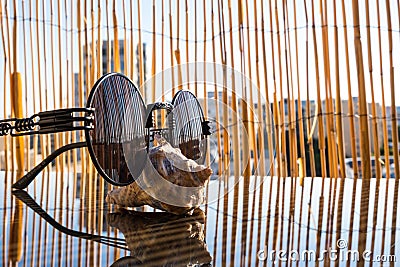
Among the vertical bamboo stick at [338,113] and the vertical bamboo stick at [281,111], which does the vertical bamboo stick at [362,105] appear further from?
the vertical bamboo stick at [281,111]

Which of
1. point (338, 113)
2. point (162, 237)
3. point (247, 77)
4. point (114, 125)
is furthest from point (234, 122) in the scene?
point (162, 237)

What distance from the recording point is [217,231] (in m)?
0.46

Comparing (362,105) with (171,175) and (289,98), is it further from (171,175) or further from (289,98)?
(171,175)

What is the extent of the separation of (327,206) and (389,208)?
73 millimetres

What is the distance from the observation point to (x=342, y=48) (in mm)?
1241

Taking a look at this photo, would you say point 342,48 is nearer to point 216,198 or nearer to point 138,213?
point 216,198

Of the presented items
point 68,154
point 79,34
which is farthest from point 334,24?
point 68,154

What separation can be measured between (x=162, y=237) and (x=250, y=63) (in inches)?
36.7

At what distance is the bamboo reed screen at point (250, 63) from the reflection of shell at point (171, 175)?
18.2 inches

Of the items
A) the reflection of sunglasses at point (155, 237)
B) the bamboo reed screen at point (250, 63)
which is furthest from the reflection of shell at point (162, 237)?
the bamboo reed screen at point (250, 63)

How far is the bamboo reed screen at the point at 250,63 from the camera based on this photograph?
1.20 m

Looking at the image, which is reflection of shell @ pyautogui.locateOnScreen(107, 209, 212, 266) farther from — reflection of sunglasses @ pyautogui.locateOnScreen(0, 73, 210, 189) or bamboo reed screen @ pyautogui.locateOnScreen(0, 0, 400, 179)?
bamboo reed screen @ pyautogui.locateOnScreen(0, 0, 400, 179)

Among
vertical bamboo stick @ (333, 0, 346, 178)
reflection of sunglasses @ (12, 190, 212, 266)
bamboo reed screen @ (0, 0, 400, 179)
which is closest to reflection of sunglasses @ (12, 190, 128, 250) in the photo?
reflection of sunglasses @ (12, 190, 212, 266)

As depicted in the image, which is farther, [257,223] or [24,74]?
[24,74]
